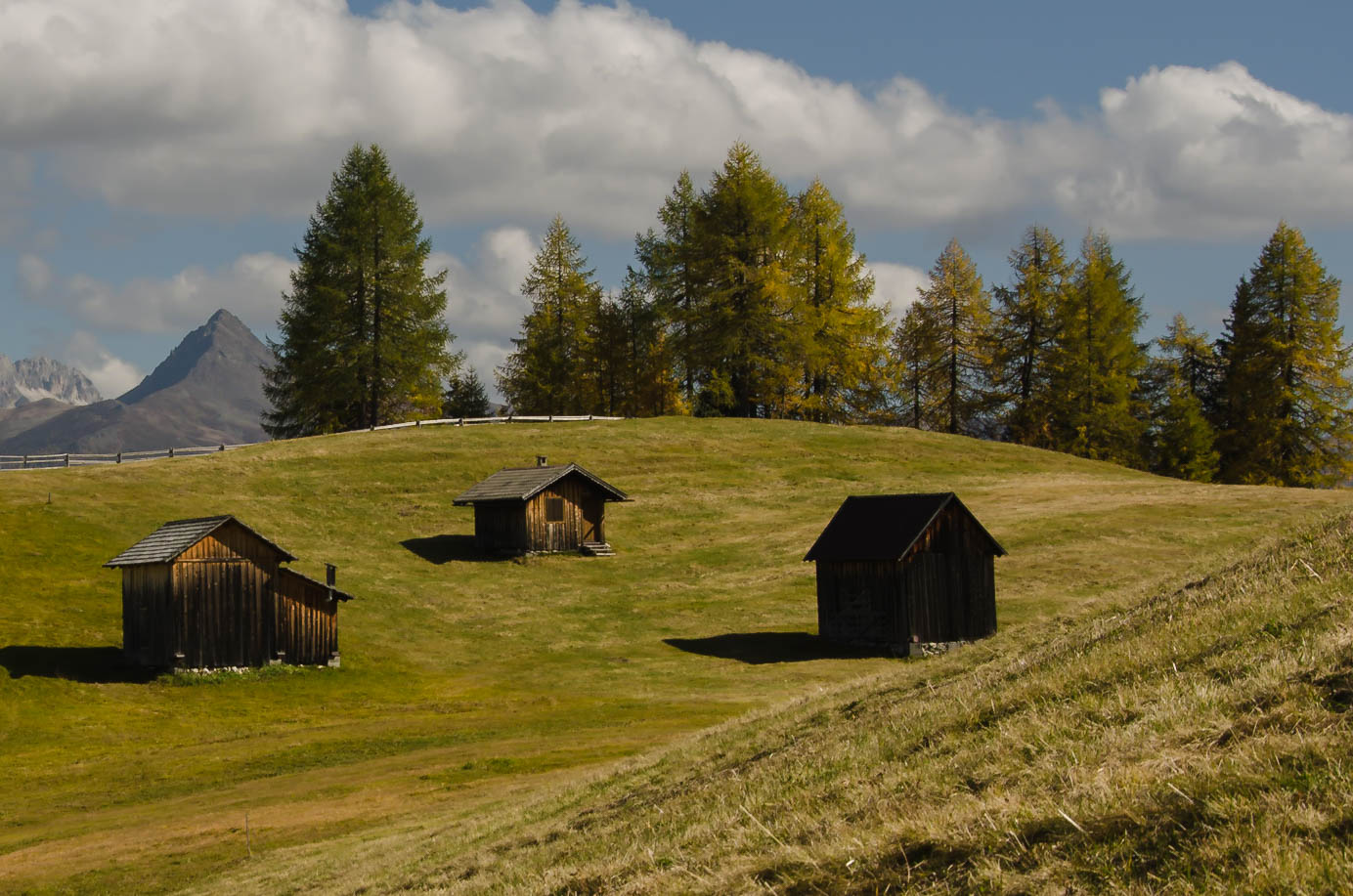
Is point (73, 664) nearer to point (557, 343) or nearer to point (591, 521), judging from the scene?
point (591, 521)

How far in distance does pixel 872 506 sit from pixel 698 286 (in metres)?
43.8

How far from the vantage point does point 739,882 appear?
9844 mm

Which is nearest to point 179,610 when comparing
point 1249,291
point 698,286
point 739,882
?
point 739,882

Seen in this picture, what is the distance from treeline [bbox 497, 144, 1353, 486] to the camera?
81312 mm

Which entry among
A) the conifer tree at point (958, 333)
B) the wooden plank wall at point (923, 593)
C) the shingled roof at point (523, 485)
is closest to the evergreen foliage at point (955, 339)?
the conifer tree at point (958, 333)

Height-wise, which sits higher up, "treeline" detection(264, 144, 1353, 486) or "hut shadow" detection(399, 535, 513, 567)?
"treeline" detection(264, 144, 1353, 486)

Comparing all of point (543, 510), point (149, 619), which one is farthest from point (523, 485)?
point (149, 619)

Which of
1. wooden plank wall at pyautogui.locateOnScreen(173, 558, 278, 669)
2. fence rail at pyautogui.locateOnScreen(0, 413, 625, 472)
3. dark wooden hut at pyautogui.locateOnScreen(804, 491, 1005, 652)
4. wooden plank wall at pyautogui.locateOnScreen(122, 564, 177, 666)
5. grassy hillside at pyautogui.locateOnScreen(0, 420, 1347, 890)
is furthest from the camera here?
fence rail at pyautogui.locateOnScreen(0, 413, 625, 472)

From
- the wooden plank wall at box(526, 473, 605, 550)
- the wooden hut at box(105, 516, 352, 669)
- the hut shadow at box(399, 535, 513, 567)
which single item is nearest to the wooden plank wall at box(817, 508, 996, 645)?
the wooden hut at box(105, 516, 352, 669)

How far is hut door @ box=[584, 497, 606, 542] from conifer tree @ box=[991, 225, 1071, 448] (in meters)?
38.1

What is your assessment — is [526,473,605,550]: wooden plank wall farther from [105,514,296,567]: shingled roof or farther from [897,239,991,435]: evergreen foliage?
[897,239,991,435]: evergreen foliage

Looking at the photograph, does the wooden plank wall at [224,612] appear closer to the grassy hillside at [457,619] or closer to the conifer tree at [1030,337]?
the grassy hillside at [457,619]

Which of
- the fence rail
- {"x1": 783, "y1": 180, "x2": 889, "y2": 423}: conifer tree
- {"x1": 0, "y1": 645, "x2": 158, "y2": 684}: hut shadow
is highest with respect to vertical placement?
{"x1": 783, "y1": 180, "x2": 889, "y2": 423}: conifer tree

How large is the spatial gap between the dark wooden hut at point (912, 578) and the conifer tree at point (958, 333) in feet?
146
